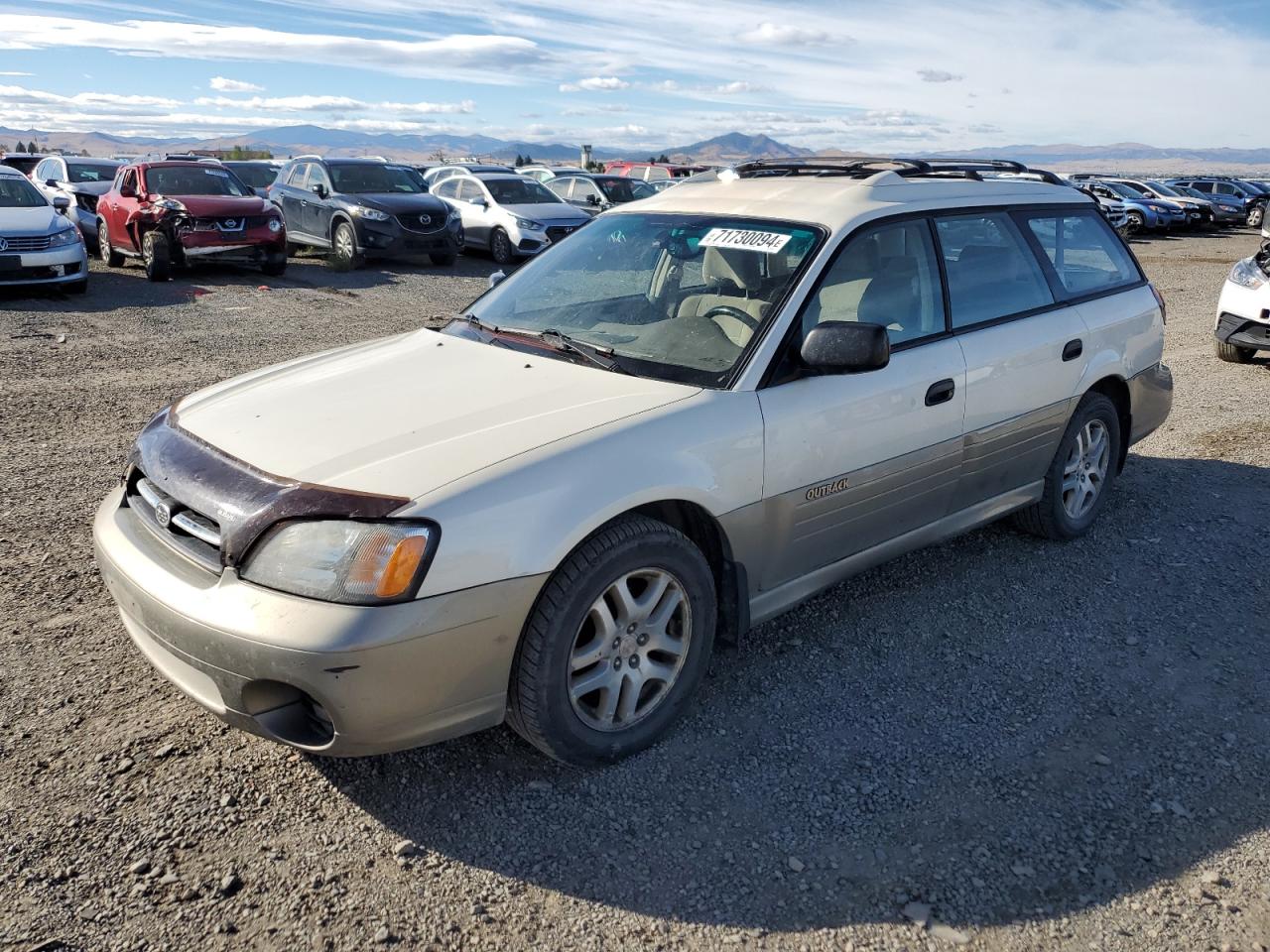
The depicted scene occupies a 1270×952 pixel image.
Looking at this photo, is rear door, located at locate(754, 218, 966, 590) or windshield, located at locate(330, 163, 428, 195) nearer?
rear door, located at locate(754, 218, 966, 590)

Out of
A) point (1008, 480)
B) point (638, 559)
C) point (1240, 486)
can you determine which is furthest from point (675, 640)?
point (1240, 486)

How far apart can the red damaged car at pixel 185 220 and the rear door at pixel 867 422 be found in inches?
484

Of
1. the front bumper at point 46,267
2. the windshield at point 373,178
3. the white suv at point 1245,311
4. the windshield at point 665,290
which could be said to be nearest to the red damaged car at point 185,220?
the front bumper at point 46,267

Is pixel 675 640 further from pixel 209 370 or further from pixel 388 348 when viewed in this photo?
pixel 209 370

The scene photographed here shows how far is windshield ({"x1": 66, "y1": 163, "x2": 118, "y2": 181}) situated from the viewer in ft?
59.5

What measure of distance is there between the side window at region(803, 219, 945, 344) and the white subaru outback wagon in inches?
0.5

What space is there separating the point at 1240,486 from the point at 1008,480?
93.9 inches

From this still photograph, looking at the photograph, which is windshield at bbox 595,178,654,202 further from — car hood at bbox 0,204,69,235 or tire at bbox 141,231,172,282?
car hood at bbox 0,204,69,235

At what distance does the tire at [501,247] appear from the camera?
17.8 m

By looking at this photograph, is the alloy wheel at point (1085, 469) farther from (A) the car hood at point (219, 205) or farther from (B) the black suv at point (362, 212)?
(B) the black suv at point (362, 212)

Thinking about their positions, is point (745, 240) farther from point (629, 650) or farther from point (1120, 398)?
point (1120, 398)

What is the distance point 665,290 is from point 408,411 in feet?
3.90

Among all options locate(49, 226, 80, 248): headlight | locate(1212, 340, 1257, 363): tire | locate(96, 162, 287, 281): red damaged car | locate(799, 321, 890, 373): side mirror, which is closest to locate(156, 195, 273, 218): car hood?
locate(96, 162, 287, 281): red damaged car

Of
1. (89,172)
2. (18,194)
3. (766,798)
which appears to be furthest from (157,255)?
(766,798)
